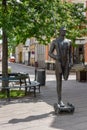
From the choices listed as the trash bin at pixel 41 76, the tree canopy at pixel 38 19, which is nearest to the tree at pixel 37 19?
the tree canopy at pixel 38 19

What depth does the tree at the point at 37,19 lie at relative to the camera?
15.6 meters

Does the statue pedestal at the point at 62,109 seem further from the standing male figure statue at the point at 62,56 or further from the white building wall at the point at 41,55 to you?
the white building wall at the point at 41,55

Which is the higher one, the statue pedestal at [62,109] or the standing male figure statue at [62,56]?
the standing male figure statue at [62,56]

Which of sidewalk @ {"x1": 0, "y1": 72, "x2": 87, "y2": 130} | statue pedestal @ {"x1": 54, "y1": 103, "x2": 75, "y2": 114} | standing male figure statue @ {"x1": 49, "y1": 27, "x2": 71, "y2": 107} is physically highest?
standing male figure statue @ {"x1": 49, "y1": 27, "x2": 71, "y2": 107}

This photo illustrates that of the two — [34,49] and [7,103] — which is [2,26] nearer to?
[7,103]

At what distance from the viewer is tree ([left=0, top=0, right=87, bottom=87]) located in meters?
15.6

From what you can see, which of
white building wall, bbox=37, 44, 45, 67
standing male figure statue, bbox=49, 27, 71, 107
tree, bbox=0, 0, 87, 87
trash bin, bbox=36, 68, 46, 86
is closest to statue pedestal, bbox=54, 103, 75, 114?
standing male figure statue, bbox=49, 27, 71, 107

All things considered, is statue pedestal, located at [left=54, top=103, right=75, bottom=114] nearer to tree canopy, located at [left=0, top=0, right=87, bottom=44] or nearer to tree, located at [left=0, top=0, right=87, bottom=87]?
tree, located at [left=0, top=0, right=87, bottom=87]

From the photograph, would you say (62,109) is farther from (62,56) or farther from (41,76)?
(41,76)

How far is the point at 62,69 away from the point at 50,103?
2875 millimetres

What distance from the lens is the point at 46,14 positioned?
53.4 feet

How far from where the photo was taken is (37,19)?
640 inches

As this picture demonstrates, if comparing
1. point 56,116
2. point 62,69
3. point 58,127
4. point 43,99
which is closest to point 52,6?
point 43,99

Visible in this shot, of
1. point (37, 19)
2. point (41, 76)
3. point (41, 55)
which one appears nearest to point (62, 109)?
point (37, 19)
